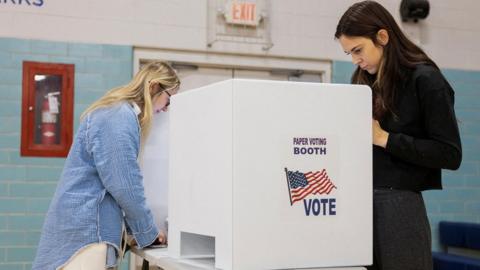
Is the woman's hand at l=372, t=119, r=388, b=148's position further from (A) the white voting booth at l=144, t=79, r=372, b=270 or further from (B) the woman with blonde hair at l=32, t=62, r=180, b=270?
(B) the woman with blonde hair at l=32, t=62, r=180, b=270

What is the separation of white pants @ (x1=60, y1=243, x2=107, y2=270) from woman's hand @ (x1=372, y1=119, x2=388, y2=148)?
950 mm

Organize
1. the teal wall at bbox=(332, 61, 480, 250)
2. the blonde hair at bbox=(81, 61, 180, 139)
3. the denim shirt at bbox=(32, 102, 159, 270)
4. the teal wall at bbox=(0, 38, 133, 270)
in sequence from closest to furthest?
the denim shirt at bbox=(32, 102, 159, 270) → the blonde hair at bbox=(81, 61, 180, 139) → the teal wall at bbox=(0, 38, 133, 270) → the teal wall at bbox=(332, 61, 480, 250)

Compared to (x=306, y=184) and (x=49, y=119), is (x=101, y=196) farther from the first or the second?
(x=49, y=119)

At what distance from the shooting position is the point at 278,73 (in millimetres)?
4531

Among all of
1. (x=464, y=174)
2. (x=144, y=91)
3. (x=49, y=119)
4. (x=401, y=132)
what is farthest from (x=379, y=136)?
(x=464, y=174)

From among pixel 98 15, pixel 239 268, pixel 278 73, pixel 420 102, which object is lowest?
pixel 239 268

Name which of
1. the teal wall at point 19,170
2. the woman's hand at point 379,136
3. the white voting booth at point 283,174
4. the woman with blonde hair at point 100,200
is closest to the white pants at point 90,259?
the woman with blonde hair at point 100,200

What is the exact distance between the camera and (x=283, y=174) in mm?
1331

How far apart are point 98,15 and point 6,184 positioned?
1.26 m

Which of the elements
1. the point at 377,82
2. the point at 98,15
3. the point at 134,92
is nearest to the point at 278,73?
the point at 98,15

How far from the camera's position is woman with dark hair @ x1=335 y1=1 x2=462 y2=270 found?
4.65ft

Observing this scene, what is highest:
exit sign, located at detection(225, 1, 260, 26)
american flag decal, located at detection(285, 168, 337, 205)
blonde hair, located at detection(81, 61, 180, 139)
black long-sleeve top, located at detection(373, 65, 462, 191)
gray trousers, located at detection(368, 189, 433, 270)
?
exit sign, located at detection(225, 1, 260, 26)

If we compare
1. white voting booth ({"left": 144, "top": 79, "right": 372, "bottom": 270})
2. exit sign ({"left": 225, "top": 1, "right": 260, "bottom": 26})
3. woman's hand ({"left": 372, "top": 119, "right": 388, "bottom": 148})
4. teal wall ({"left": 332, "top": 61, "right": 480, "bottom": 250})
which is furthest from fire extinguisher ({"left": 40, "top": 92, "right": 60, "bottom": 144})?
woman's hand ({"left": 372, "top": 119, "right": 388, "bottom": 148})

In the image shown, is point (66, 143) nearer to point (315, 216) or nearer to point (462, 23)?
point (315, 216)
